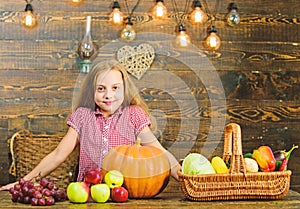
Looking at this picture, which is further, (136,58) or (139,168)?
(136,58)

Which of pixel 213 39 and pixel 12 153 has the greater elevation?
pixel 213 39

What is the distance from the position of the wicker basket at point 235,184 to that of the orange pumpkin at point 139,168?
0.11m

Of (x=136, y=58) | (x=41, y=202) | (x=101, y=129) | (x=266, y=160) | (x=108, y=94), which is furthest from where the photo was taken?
(x=136, y=58)

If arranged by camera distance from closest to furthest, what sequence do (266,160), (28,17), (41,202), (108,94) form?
(41,202)
(266,160)
(108,94)
(28,17)

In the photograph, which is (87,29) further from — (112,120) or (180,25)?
(112,120)

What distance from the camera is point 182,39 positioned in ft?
11.0

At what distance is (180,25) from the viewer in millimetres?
3326

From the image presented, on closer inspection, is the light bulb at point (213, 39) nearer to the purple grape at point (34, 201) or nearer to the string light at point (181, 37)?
the string light at point (181, 37)

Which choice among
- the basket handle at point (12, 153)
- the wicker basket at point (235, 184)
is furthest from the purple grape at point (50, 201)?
the basket handle at point (12, 153)

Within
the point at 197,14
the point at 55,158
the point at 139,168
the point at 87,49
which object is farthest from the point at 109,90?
the point at 197,14

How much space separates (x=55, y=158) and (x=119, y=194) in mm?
812

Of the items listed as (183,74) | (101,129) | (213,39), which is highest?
(213,39)

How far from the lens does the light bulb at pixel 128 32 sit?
3.28 metres

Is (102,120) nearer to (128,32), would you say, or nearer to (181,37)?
(128,32)
